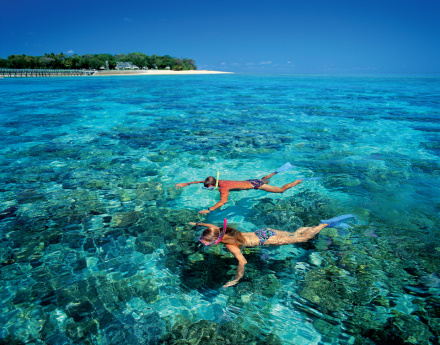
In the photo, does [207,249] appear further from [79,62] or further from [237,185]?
[79,62]

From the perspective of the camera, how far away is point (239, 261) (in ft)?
14.4

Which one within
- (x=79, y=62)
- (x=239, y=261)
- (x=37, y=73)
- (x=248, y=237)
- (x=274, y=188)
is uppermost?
(x=79, y=62)

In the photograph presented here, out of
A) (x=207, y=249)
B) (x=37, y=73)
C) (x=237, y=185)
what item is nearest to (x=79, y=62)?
(x=37, y=73)

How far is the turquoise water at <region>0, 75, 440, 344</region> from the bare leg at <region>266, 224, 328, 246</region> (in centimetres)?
13

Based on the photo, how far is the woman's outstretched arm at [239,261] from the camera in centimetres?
420

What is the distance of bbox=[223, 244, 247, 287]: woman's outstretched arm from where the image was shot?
4.20 m

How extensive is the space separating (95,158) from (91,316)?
6832 mm

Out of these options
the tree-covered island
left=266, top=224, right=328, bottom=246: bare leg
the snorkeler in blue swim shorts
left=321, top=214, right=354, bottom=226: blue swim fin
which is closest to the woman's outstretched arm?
the snorkeler in blue swim shorts

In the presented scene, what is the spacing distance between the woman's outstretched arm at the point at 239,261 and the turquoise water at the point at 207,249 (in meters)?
0.10

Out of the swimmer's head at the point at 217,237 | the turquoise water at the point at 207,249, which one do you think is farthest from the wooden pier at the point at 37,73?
the swimmer's head at the point at 217,237

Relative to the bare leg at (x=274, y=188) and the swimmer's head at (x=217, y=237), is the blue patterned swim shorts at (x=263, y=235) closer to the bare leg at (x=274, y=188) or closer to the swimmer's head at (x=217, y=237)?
the swimmer's head at (x=217, y=237)

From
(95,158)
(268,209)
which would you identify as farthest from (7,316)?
(95,158)

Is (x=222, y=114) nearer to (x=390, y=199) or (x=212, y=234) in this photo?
(x=390, y=199)

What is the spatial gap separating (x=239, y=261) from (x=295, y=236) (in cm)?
132
